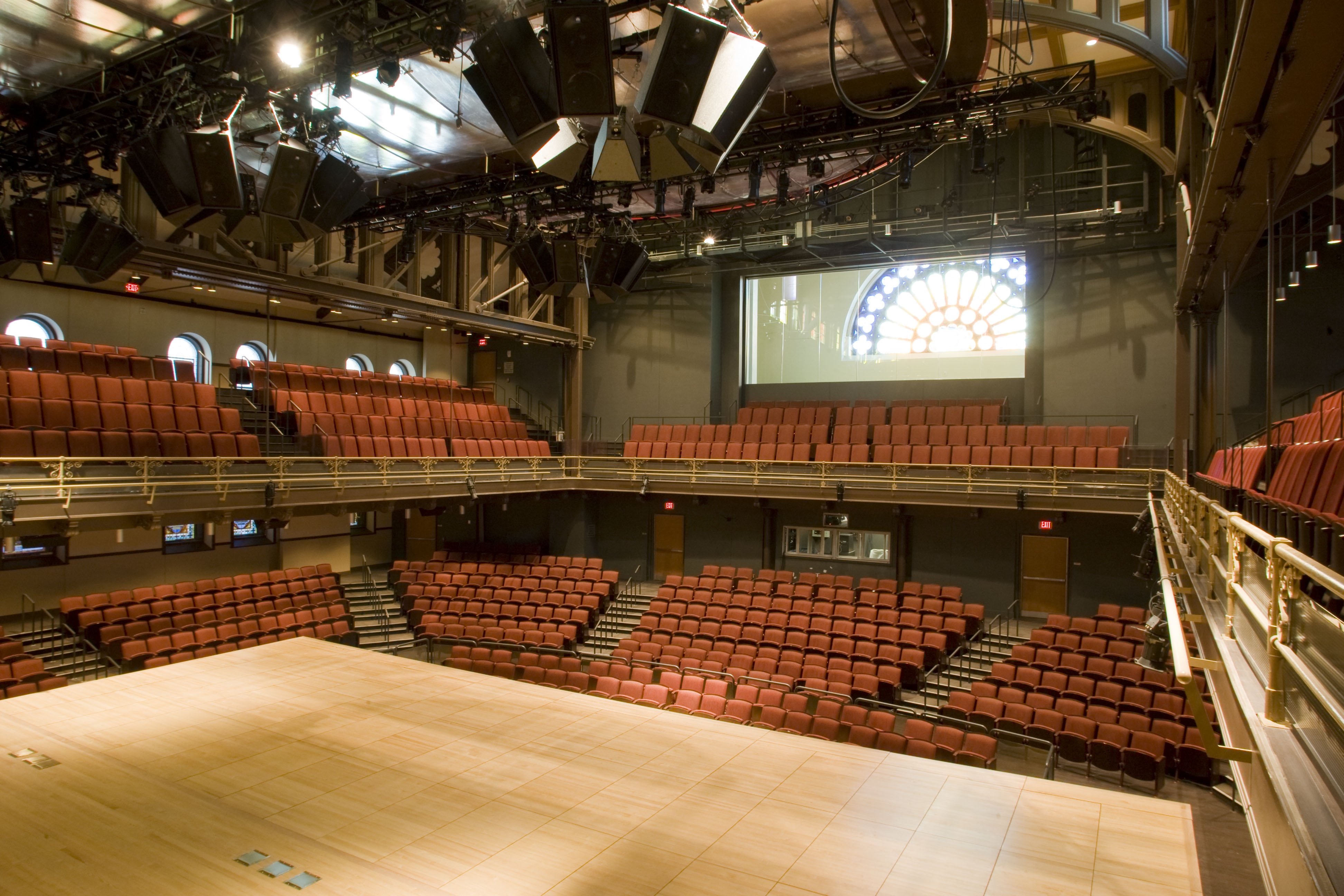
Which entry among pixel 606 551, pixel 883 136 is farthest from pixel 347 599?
pixel 883 136

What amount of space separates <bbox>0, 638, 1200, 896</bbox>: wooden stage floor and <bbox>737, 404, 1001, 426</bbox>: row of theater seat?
983cm

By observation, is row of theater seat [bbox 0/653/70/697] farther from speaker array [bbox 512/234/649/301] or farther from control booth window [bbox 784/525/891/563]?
control booth window [bbox 784/525/891/563]

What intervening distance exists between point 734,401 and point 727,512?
3144 millimetres

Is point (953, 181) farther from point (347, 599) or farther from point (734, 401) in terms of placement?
point (347, 599)

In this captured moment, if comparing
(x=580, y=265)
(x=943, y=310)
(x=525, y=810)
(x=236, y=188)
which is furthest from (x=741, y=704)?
(x=943, y=310)

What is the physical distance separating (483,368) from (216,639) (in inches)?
426

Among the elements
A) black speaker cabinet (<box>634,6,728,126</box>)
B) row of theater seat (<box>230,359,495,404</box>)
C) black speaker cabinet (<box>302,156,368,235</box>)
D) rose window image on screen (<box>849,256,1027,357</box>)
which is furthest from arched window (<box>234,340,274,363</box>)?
black speaker cabinet (<box>634,6,728,126</box>)

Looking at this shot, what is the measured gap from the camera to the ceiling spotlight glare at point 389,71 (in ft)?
24.7

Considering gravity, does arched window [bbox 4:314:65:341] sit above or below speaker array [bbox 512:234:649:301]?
below

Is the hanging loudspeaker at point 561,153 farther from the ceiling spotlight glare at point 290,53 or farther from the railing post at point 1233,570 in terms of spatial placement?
the railing post at point 1233,570

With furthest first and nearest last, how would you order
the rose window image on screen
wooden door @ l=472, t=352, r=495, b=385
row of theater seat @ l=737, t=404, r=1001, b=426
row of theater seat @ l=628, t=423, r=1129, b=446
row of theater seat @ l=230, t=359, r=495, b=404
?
wooden door @ l=472, t=352, r=495, b=385 → the rose window image on screen → row of theater seat @ l=230, t=359, r=495, b=404 → row of theater seat @ l=737, t=404, r=1001, b=426 → row of theater seat @ l=628, t=423, r=1129, b=446

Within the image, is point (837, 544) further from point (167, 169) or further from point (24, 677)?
point (24, 677)

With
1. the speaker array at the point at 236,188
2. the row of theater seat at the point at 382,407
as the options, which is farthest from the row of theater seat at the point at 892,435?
the speaker array at the point at 236,188

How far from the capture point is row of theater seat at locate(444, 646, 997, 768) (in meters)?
7.82
